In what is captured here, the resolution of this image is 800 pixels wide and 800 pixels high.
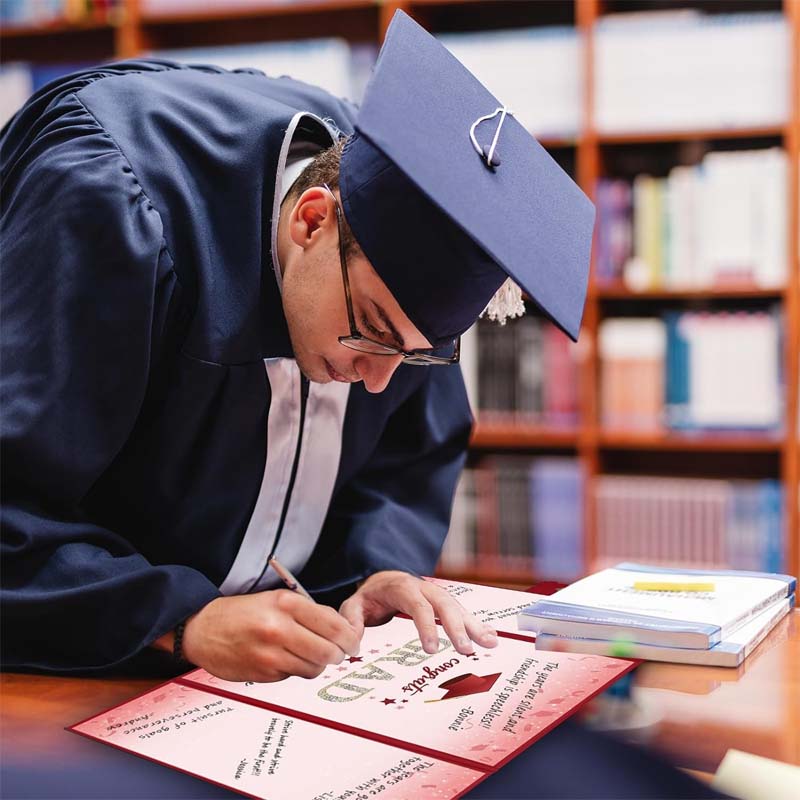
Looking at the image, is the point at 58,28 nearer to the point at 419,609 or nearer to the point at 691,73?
the point at 691,73

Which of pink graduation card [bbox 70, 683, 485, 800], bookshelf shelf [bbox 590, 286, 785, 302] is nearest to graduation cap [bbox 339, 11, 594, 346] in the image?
pink graduation card [bbox 70, 683, 485, 800]

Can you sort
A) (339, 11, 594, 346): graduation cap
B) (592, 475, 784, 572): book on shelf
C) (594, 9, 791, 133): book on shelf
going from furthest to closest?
(592, 475, 784, 572): book on shelf < (594, 9, 791, 133): book on shelf < (339, 11, 594, 346): graduation cap

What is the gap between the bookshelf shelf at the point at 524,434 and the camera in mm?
2963

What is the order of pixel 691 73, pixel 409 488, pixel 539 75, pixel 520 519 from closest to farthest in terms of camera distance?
pixel 409 488 < pixel 691 73 < pixel 539 75 < pixel 520 519

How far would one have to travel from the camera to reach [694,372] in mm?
2854

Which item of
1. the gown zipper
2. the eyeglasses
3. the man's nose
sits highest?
the eyeglasses

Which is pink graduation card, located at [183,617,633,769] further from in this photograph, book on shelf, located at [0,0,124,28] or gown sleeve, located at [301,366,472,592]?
book on shelf, located at [0,0,124,28]

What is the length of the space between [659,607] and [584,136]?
82.8 inches

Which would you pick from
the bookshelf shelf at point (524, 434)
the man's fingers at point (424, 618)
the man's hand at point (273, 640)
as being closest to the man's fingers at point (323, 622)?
the man's hand at point (273, 640)

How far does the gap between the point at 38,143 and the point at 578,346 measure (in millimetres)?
2061

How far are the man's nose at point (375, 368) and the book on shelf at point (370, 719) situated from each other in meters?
0.28

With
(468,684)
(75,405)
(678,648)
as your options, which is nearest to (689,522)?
(678,648)

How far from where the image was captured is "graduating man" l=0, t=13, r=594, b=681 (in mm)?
889

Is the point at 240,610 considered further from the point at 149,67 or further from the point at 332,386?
the point at 149,67
